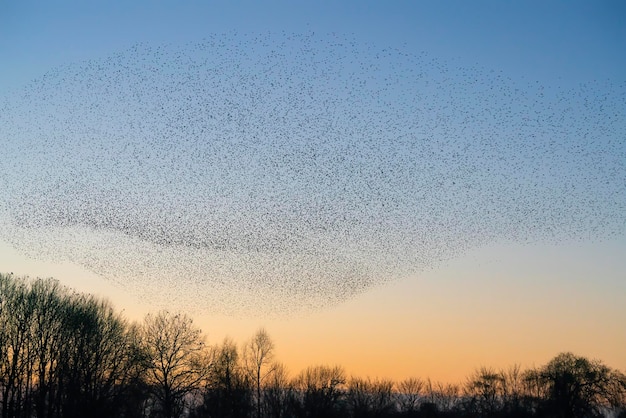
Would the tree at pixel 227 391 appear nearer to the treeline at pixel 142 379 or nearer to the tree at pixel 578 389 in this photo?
the treeline at pixel 142 379

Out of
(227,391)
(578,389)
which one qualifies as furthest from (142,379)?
(578,389)

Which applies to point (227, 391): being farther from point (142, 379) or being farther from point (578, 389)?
point (578, 389)

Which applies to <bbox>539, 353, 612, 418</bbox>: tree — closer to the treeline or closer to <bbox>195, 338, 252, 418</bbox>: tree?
the treeline

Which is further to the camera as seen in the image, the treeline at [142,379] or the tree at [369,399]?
the tree at [369,399]

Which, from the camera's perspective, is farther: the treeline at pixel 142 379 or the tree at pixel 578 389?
the tree at pixel 578 389

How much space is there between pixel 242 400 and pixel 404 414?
4301 cm

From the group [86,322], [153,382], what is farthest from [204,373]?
[86,322]

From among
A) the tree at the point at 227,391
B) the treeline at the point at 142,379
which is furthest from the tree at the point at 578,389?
the tree at the point at 227,391

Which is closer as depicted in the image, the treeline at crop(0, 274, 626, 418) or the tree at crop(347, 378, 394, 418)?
the treeline at crop(0, 274, 626, 418)

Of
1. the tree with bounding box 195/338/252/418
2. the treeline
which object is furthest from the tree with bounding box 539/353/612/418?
the tree with bounding box 195/338/252/418

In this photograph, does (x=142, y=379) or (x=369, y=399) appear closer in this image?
(x=142, y=379)

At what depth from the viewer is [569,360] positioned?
374 feet

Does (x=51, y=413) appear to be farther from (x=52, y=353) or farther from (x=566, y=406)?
(x=566, y=406)

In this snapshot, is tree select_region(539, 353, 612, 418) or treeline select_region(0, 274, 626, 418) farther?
tree select_region(539, 353, 612, 418)
